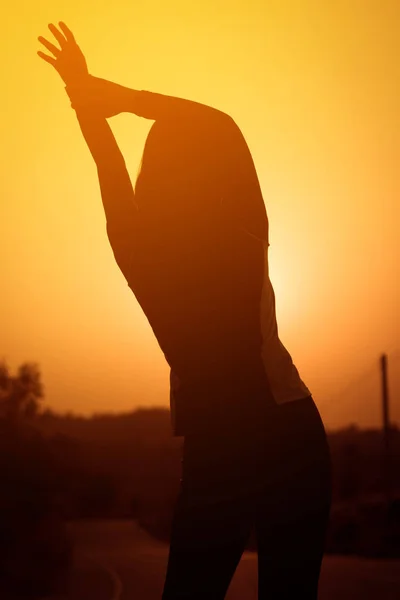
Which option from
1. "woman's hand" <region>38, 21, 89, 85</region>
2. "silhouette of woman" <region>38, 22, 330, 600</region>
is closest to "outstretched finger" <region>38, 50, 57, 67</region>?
"woman's hand" <region>38, 21, 89, 85</region>

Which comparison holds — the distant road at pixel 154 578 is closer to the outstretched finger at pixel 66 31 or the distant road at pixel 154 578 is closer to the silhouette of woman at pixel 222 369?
the silhouette of woman at pixel 222 369

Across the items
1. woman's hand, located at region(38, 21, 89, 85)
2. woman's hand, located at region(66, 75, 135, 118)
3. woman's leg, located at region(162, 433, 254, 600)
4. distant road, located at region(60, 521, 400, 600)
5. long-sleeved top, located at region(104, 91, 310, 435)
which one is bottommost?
distant road, located at region(60, 521, 400, 600)

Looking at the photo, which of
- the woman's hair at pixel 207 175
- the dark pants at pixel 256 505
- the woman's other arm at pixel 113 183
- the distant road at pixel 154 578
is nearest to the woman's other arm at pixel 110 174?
the woman's other arm at pixel 113 183

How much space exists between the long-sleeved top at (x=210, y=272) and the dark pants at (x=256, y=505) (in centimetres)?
5

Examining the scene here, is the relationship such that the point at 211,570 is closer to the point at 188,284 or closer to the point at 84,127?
the point at 188,284

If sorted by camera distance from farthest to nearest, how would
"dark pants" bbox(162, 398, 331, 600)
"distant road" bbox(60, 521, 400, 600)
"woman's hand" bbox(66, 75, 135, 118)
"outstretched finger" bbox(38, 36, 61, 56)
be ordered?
"distant road" bbox(60, 521, 400, 600) < "outstretched finger" bbox(38, 36, 61, 56) < "woman's hand" bbox(66, 75, 135, 118) < "dark pants" bbox(162, 398, 331, 600)

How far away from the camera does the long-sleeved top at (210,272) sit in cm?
181

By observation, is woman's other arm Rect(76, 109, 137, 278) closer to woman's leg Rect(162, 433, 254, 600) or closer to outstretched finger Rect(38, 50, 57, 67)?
outstretched finger Rect(38, 50, 57, 67)

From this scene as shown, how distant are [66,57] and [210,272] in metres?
0.58

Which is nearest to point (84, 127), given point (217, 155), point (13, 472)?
point (217, 155)

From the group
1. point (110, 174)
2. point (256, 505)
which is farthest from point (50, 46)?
point (256, 505)

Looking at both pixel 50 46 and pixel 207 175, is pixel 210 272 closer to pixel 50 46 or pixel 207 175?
pixel 207 175

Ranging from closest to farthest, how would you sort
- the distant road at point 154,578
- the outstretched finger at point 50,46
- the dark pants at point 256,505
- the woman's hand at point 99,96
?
the dark pants at point 256,505 → the woman's hand at point 99,96 → the outstretched finger at point 50,46 → the distant road at point 154,578

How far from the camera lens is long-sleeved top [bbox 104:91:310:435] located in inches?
71.4
